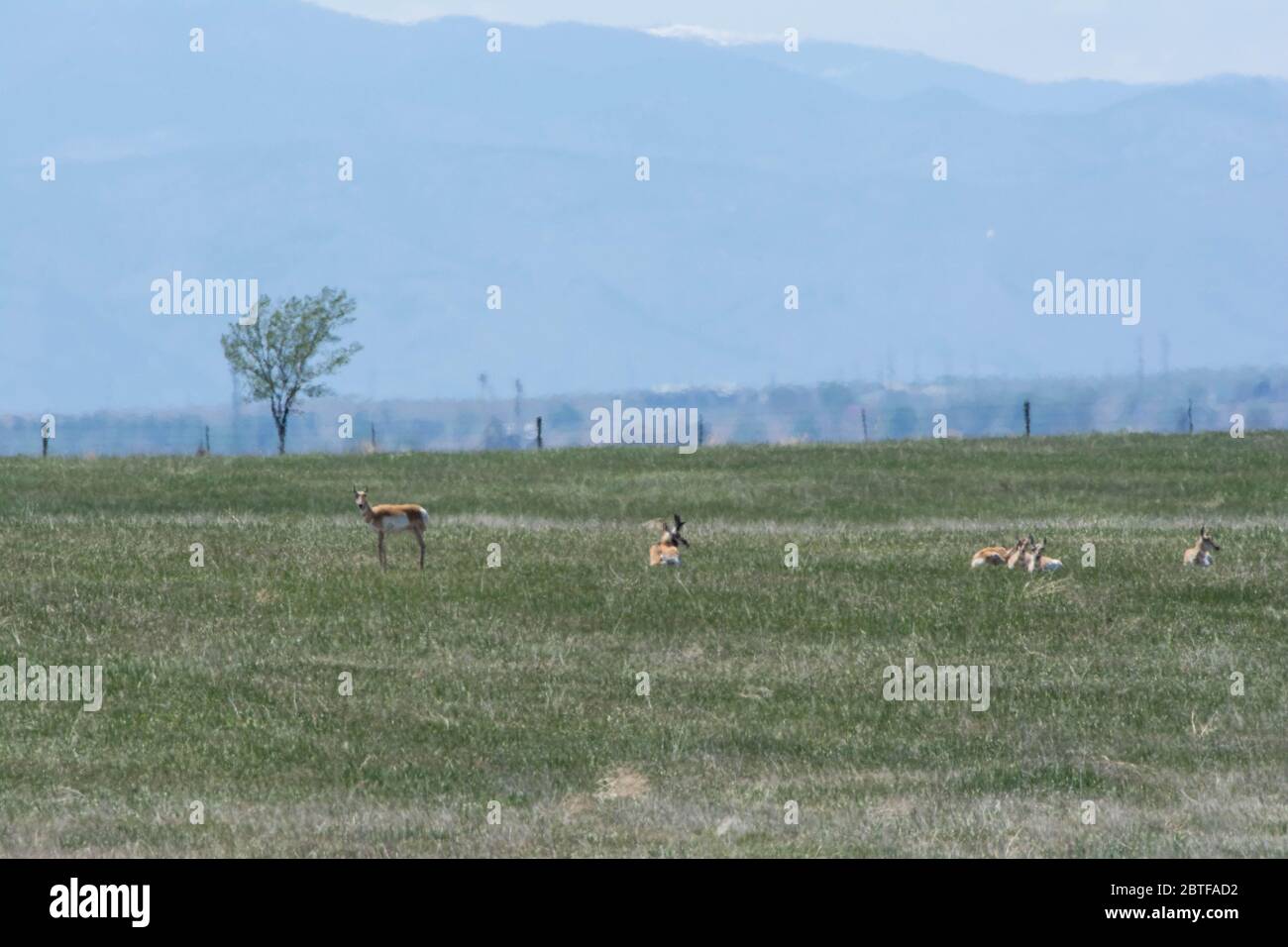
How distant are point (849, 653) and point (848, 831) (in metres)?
8.72

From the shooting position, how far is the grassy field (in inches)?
653

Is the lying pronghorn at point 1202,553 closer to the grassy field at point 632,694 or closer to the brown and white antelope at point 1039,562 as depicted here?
the grassy field at point 632,694

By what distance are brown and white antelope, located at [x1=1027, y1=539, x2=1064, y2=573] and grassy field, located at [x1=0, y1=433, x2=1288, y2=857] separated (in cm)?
46

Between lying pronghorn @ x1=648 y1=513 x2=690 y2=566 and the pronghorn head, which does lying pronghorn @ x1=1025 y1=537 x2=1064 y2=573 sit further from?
the pronghorn head

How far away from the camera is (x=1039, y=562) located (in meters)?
30.3

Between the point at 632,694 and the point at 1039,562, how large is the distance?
1023 cm

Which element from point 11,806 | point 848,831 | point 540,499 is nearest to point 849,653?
point 848,831

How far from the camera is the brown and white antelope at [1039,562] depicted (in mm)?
30141

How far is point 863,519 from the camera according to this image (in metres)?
46.9

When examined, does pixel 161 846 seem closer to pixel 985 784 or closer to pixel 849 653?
pixel 985 784

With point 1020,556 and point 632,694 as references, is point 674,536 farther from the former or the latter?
point 632,694

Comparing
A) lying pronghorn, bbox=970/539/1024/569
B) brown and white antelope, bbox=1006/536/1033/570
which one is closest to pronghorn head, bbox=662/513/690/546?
lying pronghorn, bbox=970/539/1024/569

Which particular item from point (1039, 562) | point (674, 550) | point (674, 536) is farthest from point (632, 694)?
point (1039, 562)

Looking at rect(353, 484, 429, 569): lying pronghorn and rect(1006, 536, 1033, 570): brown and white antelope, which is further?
rect(1006, 536, 1033, 570): brown and white antelope
